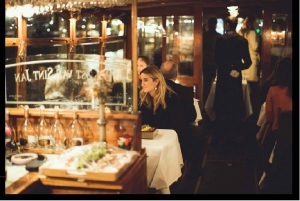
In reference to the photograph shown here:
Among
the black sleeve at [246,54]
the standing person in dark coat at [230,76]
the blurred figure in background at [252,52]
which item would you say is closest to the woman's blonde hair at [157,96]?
the standing person in dark coat at [230,76]

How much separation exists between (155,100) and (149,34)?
21.9ft

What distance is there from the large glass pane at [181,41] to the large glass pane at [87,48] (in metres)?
1.56

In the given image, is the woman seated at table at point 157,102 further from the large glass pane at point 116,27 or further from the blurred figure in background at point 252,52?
the blurred figure in background at point 252,52

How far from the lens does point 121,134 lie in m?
3.20

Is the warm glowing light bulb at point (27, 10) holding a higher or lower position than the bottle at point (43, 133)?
higher

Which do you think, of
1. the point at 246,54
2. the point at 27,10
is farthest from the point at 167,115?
the point at 246,54

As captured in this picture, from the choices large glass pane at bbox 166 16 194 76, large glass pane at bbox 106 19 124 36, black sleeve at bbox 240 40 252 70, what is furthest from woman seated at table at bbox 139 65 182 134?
large glass pane at bbox 106 19 124 36

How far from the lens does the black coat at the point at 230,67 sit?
7.63 m

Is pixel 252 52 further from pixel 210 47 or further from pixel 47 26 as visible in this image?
pixel 47 26

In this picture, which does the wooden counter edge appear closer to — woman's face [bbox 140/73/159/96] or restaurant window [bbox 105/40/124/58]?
woman's face [bbox 140/73/159/96]

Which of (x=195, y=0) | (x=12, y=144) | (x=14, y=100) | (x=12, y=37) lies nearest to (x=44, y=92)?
(x=14, y=100)

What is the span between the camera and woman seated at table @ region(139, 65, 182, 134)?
464 centimetres

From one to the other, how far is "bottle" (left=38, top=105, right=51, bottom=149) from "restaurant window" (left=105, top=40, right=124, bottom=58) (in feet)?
15.3

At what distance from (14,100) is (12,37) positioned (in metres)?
1.61
